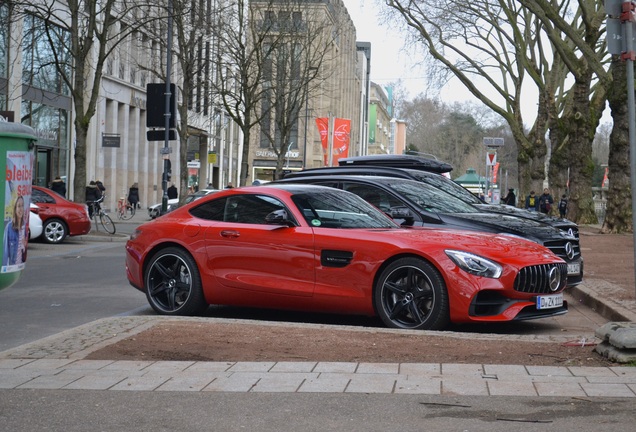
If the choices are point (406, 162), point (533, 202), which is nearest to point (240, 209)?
point (406, 162)

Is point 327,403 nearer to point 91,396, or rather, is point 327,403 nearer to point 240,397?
point 240,397

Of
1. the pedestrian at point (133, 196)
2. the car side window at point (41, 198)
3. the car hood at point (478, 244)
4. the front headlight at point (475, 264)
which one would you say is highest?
the car hood at point (478, 244)

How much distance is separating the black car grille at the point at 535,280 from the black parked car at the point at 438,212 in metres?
2.00

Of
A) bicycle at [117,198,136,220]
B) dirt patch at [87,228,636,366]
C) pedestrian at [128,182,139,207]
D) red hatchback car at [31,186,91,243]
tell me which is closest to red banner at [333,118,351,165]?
pedestrian at [128,182,139,207]

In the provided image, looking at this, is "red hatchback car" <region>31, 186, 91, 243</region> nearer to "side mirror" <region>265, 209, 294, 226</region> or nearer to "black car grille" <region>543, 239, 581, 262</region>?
"black car grille" <region>543, 239, 581, 262</region>

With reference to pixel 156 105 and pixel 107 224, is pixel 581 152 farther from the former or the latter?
pixel 107 224

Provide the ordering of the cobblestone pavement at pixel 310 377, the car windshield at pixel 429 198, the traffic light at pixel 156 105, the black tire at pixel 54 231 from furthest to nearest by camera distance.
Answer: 1. the traffic light at pixel 156 105
2. the black tire at pixel 54 231
3. the car windshield at pixel 429 198
4. the cobblestone pavement at pixel 310 377

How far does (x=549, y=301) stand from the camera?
32.5 feet

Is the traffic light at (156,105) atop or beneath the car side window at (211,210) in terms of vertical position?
atop

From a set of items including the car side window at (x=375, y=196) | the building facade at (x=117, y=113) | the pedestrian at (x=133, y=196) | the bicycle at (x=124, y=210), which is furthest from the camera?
the pedestrian at (x=133, y=196)

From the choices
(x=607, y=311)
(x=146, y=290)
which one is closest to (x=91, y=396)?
(x=146, y=290)

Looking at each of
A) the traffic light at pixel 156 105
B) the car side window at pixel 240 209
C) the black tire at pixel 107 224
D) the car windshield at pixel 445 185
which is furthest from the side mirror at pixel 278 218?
the traffic light at pixel 156 105

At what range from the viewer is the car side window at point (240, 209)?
1084cm

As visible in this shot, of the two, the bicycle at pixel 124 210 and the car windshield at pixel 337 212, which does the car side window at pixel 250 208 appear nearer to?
the car windshield at pixel 337 212
